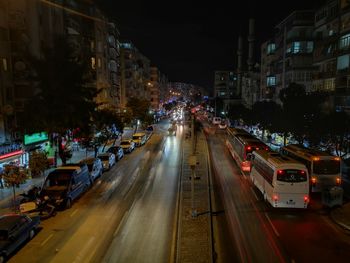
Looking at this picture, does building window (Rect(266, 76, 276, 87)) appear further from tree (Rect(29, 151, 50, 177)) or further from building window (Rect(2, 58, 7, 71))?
building window (Rect(2, 58, 7, 71))

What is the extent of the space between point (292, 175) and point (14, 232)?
14.5 m

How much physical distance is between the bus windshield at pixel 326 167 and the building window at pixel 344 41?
21750mm

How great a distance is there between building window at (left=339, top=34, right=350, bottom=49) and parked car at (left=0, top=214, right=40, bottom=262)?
1455 inches

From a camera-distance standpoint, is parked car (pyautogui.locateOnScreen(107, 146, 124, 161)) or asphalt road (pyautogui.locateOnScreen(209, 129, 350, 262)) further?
parked car (pyautogui.locateOnScreen(107, 146, 124, 161))

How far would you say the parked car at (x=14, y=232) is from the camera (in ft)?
45.8

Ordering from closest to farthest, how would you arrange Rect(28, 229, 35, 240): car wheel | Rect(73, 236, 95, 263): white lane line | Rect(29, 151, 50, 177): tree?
Rect(73, 236, 95, 263): white lane line → Rect(28, 229, 35, 240): car wheel → Rect(29, 151, 50, 177): tree

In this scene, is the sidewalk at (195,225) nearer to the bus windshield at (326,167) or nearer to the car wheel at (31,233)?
the car wheel at (31,233)

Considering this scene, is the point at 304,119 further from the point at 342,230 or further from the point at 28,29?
the point at 28,29

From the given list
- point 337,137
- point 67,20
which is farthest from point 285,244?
point 67,20

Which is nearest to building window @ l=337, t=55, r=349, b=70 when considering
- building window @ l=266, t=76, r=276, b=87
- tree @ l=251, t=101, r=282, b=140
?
tree @ l=251, t=101, r=282, b=140

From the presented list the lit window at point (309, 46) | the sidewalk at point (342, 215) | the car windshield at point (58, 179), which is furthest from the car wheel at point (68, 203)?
the lit window at point (309, 46)

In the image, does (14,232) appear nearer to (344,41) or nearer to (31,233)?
(31,233)

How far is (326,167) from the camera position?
858 inches

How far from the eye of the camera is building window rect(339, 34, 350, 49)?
123ft
